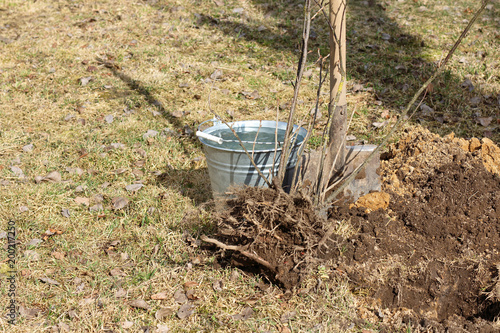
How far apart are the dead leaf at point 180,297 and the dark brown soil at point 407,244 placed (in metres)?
0.39

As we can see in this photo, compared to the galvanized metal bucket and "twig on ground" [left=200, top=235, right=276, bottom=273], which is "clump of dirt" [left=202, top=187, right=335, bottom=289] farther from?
the galvanized metal bucket

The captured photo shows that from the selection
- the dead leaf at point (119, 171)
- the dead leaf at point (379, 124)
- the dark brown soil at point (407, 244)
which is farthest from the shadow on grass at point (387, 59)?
the dead leaf at point (119, 171)

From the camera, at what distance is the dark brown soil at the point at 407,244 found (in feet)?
9.03

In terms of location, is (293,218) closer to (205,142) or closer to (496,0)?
(205,142)

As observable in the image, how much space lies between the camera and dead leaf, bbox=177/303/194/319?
2.75m

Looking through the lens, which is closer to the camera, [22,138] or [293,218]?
[293,218]

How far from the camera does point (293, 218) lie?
2785mm

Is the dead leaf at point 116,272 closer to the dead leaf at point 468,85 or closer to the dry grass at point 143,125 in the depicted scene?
the dry grass at point 143,125

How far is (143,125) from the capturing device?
16.6 feet

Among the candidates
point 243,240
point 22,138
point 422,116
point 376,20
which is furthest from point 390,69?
point 22,138

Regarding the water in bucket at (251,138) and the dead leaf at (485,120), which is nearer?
the water in bucket at (251,138)

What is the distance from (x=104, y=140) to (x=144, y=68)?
194 centimetres

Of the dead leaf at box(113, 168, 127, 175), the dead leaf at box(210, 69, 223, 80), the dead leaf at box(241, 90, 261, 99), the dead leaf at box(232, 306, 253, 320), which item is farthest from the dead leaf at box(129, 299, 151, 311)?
the dead leaf at box(210, 69, 223, 80)

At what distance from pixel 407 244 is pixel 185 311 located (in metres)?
1.63
